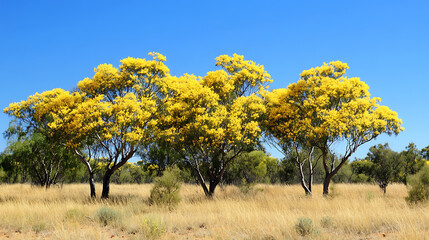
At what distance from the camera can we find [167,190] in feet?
56.7

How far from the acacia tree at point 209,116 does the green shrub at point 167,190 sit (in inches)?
141

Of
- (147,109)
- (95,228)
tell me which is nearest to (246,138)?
(147,109)

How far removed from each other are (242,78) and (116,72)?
838cm

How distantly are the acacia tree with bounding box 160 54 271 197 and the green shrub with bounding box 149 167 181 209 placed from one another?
3.57 m

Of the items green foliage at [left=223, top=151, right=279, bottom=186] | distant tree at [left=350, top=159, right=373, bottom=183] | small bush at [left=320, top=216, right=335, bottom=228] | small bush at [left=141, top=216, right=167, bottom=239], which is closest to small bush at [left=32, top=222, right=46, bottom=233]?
small bush at [left=141, top=216, right=167, bottom=239]

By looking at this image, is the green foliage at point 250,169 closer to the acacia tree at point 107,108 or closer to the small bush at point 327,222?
the acacia tree at point 107,108

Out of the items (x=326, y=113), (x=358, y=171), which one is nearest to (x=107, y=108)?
(x=326, y=113)

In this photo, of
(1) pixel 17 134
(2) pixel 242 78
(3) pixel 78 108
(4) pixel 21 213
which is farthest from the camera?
(1) pixel 17 134

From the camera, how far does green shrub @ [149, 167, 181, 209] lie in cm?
1681

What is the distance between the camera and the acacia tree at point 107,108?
19953 mm

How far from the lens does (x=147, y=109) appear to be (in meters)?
20.6

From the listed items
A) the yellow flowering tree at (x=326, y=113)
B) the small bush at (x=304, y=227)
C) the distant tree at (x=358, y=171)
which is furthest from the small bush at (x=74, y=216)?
the distant tree at (x=358, y=171)

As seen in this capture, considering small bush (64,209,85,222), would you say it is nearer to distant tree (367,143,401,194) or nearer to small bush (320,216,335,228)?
small bush (320,216,335,228)

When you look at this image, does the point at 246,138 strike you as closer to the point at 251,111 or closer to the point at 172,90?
the point at 251,111
